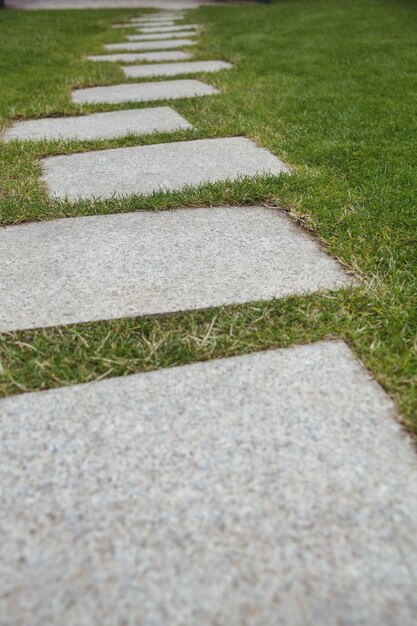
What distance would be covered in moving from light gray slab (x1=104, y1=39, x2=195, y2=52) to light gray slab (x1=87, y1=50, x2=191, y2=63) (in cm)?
26

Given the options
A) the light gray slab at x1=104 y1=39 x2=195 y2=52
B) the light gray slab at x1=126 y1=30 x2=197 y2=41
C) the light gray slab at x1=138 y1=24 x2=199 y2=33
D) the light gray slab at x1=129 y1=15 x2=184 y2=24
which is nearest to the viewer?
the light gray slab at x1=104 y1=39 x2=195 y2=52

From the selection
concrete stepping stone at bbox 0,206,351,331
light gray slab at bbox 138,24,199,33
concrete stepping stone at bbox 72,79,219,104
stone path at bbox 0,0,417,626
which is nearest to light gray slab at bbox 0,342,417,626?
stone path at bbox 0,0,417,626

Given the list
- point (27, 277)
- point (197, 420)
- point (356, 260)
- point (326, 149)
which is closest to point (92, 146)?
point (326, 149)

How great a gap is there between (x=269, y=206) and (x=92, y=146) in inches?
35.3

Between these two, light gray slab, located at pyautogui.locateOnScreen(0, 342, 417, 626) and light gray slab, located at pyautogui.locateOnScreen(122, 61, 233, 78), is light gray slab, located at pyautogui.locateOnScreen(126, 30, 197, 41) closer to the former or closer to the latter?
light gray slab, located at pyautogui.locateOnScreen(122, 61, 233, 78)

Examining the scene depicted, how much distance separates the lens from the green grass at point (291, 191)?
1130mm

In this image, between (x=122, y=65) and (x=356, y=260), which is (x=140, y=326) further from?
(x=122, y=65)

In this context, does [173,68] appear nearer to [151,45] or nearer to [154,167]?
[151,45]

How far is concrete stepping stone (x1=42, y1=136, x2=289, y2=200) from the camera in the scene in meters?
1.95

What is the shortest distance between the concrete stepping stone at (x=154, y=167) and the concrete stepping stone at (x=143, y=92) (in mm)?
941

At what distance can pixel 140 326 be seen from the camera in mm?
1211

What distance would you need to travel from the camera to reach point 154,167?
2.12 metres

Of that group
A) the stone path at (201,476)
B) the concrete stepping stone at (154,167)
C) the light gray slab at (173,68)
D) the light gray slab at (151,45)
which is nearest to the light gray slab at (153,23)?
the light gray slab at (151,45)

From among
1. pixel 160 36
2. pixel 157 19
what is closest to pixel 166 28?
pixel 160 36
